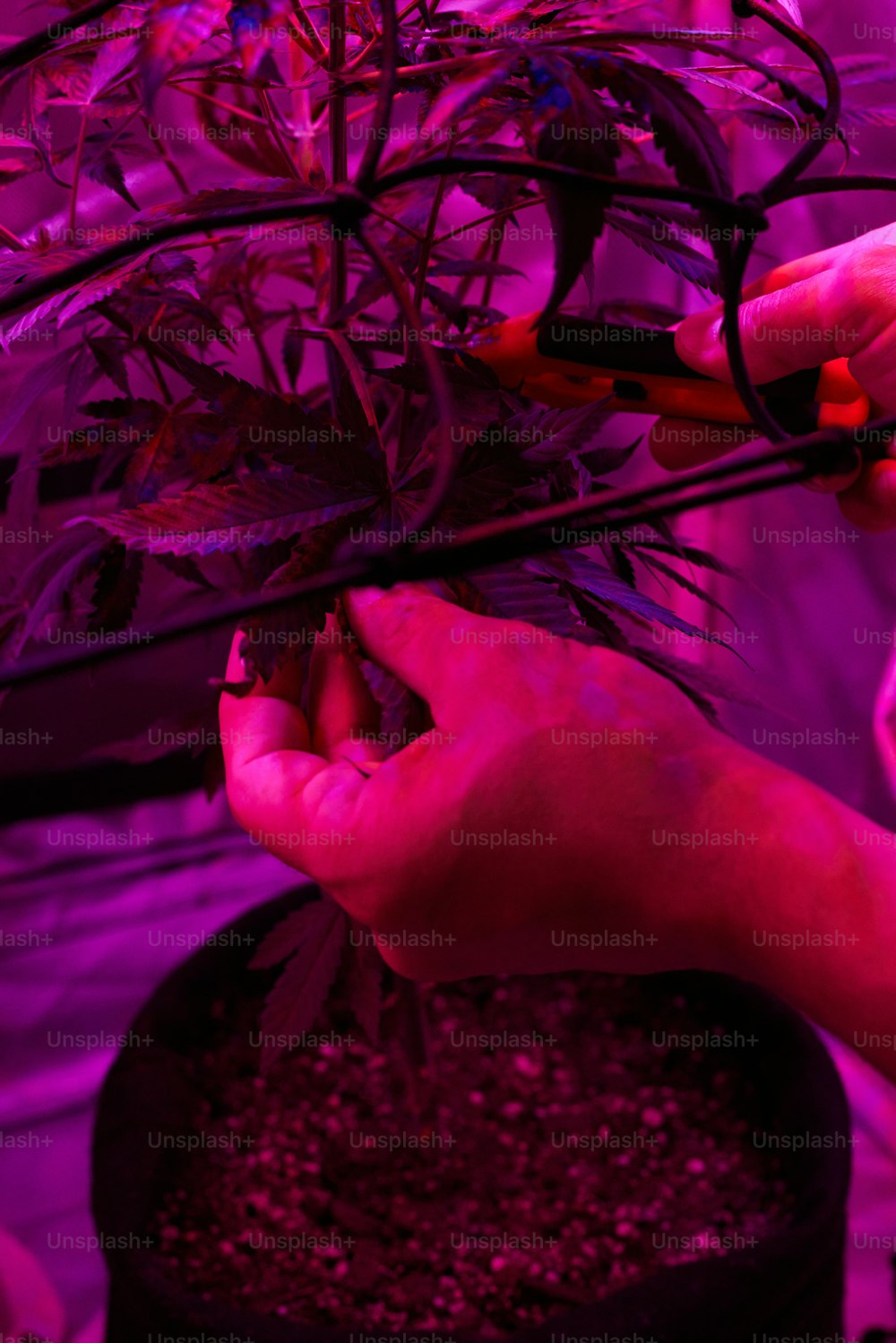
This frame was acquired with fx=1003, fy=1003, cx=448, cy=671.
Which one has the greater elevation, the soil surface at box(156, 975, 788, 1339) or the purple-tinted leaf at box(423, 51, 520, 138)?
the purple-tinted leaf at box(423, 51, 520, 138)

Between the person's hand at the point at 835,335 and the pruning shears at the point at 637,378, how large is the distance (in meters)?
0.01

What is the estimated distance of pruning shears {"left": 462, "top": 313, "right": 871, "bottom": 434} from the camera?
0.49 metres

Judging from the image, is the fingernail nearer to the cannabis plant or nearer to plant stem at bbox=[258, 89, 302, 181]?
the cannabis plant

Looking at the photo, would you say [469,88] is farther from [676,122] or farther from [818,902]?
[818,902]

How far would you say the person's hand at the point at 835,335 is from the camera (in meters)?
0.47

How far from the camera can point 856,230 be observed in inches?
37.4

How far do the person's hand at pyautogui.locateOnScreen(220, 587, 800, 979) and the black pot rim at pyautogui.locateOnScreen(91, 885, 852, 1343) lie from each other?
0.27 metres

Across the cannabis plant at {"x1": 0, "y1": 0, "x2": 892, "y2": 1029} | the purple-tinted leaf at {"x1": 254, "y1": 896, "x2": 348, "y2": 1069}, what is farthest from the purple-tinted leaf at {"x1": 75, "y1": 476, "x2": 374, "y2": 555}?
the purple-tinted leaf at {"x1": 254, "y1": 896, "x2": 348, "y2": 1069}

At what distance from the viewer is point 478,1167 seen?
2.43 feet

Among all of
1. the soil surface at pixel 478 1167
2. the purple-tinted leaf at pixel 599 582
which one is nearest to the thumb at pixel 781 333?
the purple-tinted leaf at pixel 599 582

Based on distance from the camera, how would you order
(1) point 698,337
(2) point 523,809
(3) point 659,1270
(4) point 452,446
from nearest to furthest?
(4) point 452,446
(2) point 523,809
(1) point 698,337
(3) point 659,1270

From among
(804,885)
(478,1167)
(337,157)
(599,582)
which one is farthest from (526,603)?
(478,1167)

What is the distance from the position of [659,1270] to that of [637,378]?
1.63 feet

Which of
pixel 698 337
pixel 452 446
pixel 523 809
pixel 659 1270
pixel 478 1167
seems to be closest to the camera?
pixel 452 446
